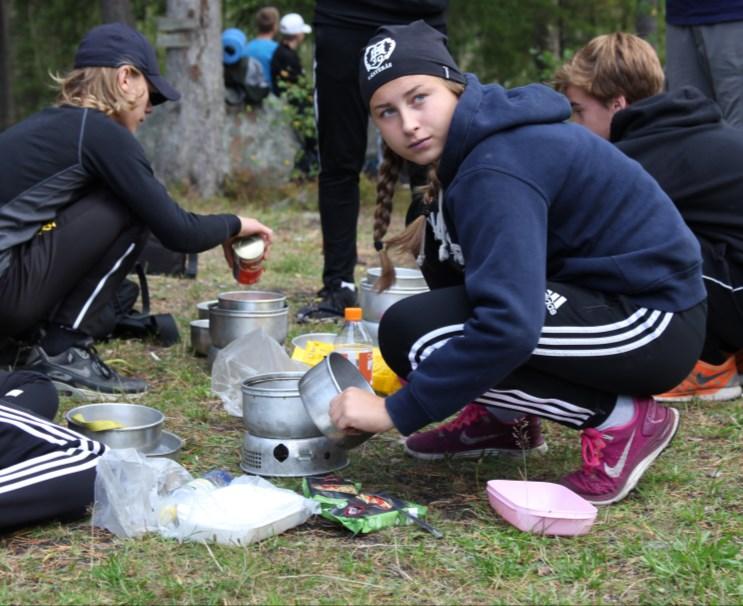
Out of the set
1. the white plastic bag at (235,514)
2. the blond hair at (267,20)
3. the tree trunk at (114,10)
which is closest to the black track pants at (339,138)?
the white plastic bag at (235,514)

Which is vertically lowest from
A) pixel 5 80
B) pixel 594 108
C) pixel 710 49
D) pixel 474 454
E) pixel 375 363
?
pixel 474 454

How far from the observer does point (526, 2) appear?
489 inches

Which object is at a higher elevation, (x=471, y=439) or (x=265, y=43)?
(x=265, y=43)

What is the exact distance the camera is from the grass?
7.28ft

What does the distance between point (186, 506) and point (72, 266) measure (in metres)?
1.58

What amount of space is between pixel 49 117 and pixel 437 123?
5.77 ft

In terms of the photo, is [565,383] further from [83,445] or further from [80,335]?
[80,335]

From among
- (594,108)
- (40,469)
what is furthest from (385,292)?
(40,469)

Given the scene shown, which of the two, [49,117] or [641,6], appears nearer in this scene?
[49,117]

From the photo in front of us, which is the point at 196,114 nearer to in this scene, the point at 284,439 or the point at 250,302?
the point at 250,302

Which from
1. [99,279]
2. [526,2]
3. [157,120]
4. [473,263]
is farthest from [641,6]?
[473,263]

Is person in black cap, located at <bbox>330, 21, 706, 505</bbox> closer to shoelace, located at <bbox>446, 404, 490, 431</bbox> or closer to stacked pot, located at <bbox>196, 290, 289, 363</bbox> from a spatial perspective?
shoelace, located at <bbox>446, 404, 490, 431</bbox>

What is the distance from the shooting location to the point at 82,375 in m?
3.86

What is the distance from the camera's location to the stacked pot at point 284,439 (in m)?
2.96
